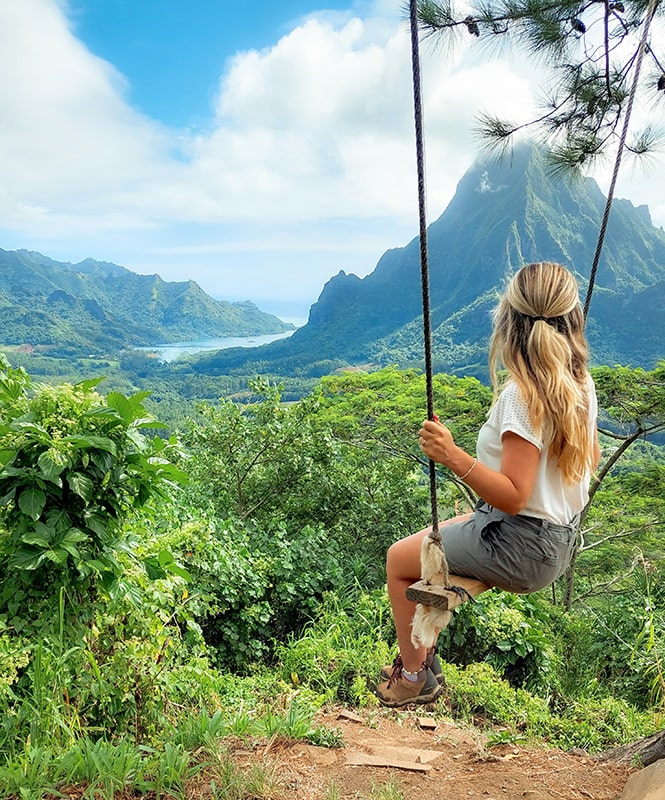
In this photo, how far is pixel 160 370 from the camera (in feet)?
265

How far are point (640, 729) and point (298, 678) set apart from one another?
1653 millimetres

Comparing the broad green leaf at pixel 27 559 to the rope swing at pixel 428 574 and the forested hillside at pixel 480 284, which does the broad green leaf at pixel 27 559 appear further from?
the forested hillside at pixel 480 284

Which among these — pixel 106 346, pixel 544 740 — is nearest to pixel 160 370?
pixel 106 346

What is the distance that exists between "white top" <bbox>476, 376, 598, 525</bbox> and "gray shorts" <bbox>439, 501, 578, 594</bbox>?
4 centimetres

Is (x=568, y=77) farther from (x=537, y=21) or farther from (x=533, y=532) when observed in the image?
(x=533, y=532)

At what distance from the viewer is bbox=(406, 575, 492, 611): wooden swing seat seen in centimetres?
168

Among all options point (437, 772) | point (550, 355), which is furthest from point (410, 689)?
point (550, 355)

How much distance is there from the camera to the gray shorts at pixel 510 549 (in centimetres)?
170

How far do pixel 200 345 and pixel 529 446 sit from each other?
118 metres

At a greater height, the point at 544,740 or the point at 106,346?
the point at 106,346

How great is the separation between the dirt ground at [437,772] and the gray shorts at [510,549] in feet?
2.09

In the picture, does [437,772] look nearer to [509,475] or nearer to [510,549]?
[510,549]

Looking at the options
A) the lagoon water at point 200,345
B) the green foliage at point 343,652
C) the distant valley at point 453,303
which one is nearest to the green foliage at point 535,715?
the green foliage at point 343,652

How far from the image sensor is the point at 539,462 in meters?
1.64
